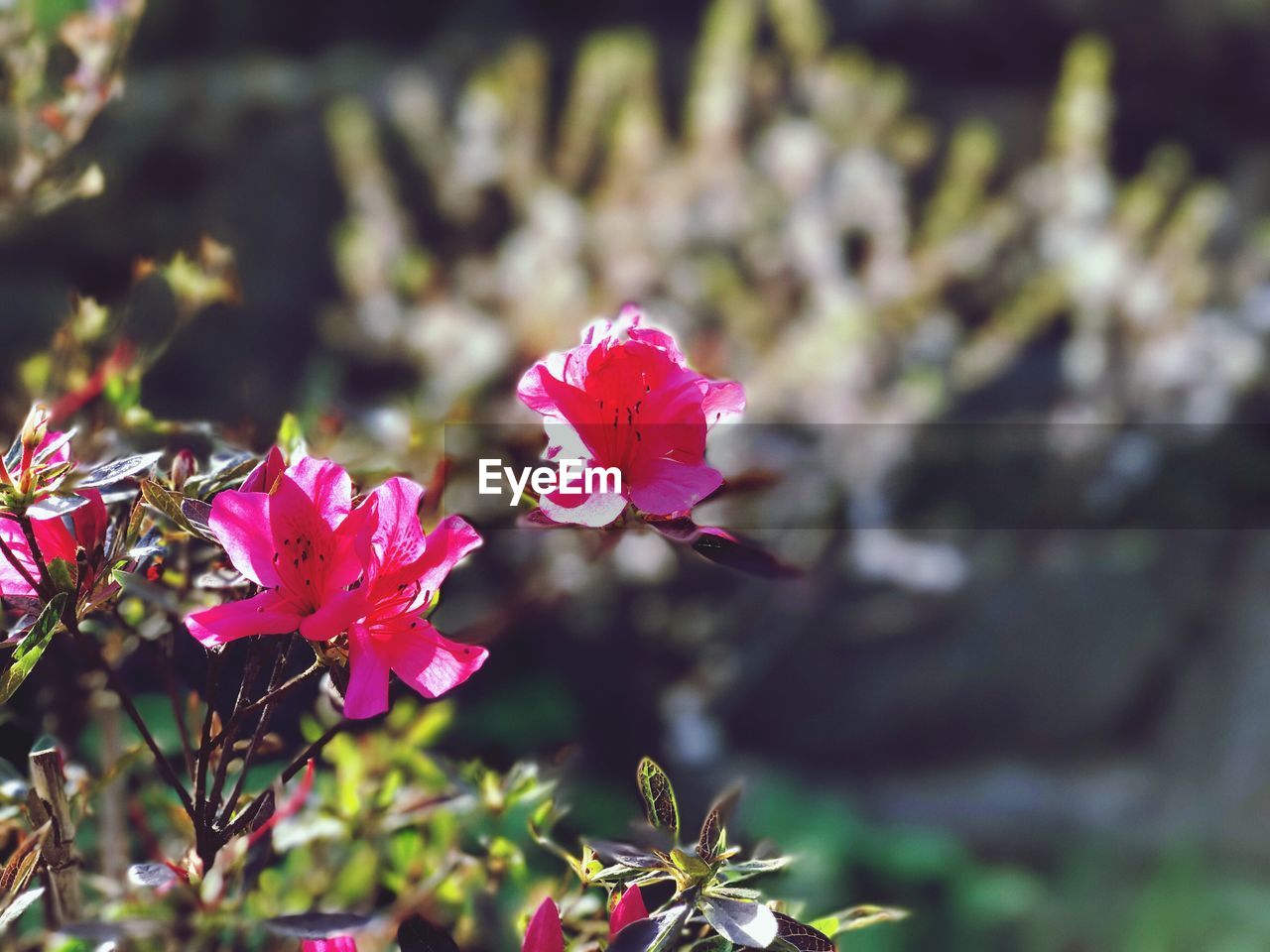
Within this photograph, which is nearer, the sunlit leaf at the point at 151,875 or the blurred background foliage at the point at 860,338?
the sunlit leaf at the point at 151,875

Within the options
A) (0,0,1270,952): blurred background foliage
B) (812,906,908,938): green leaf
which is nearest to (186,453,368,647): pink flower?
(812,906,908,938): green leaf

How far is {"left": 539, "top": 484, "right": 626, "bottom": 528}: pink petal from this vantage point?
404mm

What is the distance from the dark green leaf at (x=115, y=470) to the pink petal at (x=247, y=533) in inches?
1.6

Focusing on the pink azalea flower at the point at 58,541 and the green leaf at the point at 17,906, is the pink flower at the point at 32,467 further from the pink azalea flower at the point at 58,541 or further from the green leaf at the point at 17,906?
the green leaf at the point at 17,906

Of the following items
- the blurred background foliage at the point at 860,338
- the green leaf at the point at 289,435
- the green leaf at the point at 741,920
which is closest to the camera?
the green leaf at the point at 741,920

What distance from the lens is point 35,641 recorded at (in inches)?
14.8

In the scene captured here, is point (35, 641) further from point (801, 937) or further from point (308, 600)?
point (801, 937)

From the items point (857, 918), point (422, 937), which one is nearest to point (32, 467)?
point (422, 937)

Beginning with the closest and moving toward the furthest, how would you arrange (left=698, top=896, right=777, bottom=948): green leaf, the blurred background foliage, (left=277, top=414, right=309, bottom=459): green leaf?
(left=698, top=896, right=777, bottom=948): green leaf, (left=277, top=414, right=309, bottom=459): green leaf, the blurred background foliage

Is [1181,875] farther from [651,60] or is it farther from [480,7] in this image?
[480,7]

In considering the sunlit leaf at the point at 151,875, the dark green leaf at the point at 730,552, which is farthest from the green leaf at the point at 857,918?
the sunlit leaf at the point at 151,875

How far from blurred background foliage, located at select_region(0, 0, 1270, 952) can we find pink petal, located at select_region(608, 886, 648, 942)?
1629mm

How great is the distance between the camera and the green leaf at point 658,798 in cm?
41

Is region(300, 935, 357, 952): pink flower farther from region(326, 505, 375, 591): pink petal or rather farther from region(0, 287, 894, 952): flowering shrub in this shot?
region(326, 505, 375, 591): pink petal
